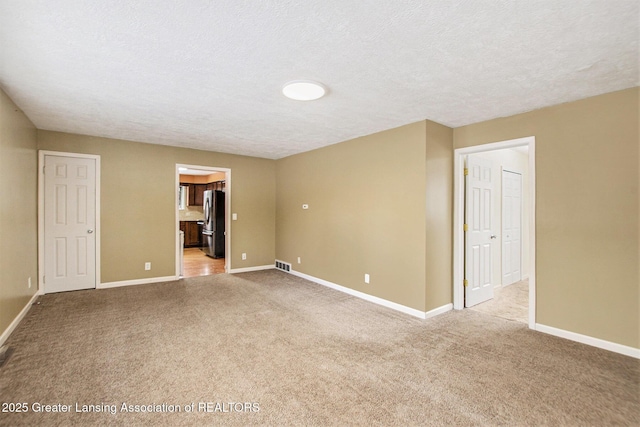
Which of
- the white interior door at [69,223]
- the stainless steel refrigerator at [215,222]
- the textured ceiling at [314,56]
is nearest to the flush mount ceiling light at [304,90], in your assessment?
the textured ceiling at [314,56]

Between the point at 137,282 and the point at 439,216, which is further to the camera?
the point at 137,282

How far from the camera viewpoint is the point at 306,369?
245cm

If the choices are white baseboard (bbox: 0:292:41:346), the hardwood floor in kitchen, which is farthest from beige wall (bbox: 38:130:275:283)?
white baseboard (bbox: 0:292:41:346)

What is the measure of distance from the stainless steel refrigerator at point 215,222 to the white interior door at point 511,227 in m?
6.21

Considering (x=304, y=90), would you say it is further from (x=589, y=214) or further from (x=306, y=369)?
(x=589, y=214)

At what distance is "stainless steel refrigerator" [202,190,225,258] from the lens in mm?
7602

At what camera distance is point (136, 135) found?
14.9 feet

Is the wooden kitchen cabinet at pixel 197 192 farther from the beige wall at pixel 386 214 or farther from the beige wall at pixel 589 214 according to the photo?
the beige wall at pixel 589 214

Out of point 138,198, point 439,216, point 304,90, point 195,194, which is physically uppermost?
point 304,90

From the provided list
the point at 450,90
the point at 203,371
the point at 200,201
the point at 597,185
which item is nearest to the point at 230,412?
the point at 203,371

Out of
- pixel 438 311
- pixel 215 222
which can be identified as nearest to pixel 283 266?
pixel 215 222

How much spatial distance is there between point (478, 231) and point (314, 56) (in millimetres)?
3320

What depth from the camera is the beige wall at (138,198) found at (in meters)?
4.75

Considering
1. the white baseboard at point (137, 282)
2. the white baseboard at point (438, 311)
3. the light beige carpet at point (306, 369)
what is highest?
the white baseboard at point (137, 282)
